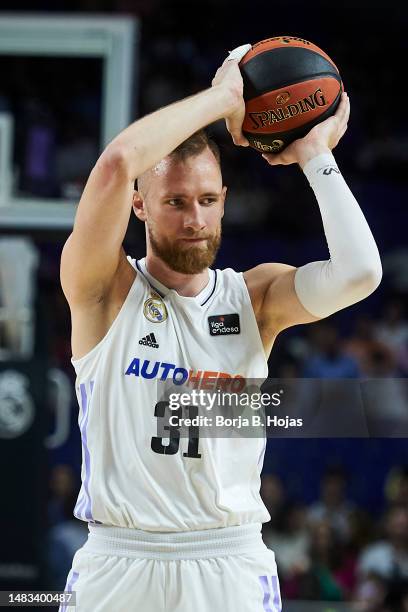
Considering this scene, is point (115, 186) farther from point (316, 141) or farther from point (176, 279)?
point (316, 141)

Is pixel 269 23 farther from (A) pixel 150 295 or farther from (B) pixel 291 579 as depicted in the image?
(A) pixel 150 295

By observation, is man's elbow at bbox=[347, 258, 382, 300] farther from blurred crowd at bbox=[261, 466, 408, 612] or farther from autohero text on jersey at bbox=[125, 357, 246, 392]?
blurred crowd at bbox=[261, 466, 408, 612]

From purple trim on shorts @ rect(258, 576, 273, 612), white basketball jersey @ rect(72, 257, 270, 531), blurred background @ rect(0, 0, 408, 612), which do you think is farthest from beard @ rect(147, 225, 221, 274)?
blurred background @ rect(0, 0, 408, 612)

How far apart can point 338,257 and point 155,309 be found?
69 centimetres

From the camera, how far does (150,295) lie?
3.58 metres

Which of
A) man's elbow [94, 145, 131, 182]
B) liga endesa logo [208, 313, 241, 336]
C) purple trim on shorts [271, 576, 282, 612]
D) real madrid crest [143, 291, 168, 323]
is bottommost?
purple trim on shorts [271, 576, 282, 612]

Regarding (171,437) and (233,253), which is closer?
(171,437)

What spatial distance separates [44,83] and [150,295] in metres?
7.33

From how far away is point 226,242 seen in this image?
34.7 feet

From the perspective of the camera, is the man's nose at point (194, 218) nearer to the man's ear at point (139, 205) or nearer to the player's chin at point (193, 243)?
the player's chin at point (193, 243)

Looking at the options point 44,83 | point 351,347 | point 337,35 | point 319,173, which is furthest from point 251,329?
point 337,35

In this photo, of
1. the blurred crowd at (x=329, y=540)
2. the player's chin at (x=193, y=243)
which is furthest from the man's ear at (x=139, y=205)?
the blurred crowd at (x=329, y=540)

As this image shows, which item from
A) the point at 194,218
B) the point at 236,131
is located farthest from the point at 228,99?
the point at 194,218

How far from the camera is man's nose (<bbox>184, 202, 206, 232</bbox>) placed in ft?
11.3
